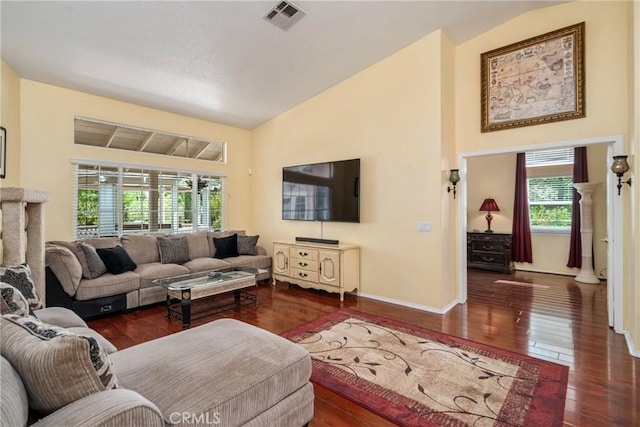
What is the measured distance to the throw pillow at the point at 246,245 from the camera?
5.45 metres

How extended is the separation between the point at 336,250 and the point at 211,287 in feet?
5.70

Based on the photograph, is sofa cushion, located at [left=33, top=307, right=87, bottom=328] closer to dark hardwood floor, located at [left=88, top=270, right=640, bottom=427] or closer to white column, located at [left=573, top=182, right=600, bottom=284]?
dark hardwood floor, located at [left=88, top=270, right=640, bottom=427]

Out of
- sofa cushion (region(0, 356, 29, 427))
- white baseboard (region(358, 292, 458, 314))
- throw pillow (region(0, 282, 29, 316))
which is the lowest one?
white baseboard (region(358, 292, 458, 314))

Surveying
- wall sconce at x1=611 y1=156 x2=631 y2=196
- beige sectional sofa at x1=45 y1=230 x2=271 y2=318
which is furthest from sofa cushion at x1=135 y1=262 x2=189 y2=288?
wall sconce at x1=611 y1=156 x2=631 y2=196

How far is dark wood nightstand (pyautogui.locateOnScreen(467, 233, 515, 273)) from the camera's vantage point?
240 inches

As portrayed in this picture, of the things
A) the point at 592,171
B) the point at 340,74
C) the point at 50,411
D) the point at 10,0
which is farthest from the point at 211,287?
the point at 592,171

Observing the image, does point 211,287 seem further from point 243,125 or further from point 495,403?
point 243,125

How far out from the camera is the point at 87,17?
283 centimetres

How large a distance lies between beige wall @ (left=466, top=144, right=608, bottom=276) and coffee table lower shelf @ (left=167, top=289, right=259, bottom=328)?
4407 mm

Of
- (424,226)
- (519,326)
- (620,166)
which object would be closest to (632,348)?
(519,326)

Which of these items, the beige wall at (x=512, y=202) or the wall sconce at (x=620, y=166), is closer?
the wall sconce at (x=620, y=166)

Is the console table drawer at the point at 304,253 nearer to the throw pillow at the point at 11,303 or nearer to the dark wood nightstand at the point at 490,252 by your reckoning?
the throw pillow at the point at 11,303

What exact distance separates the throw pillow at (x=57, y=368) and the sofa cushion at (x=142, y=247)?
3.70 meters

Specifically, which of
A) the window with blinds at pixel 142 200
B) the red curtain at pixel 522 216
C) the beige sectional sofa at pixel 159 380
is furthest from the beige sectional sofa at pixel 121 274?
the red curtain at pixel 522 216
